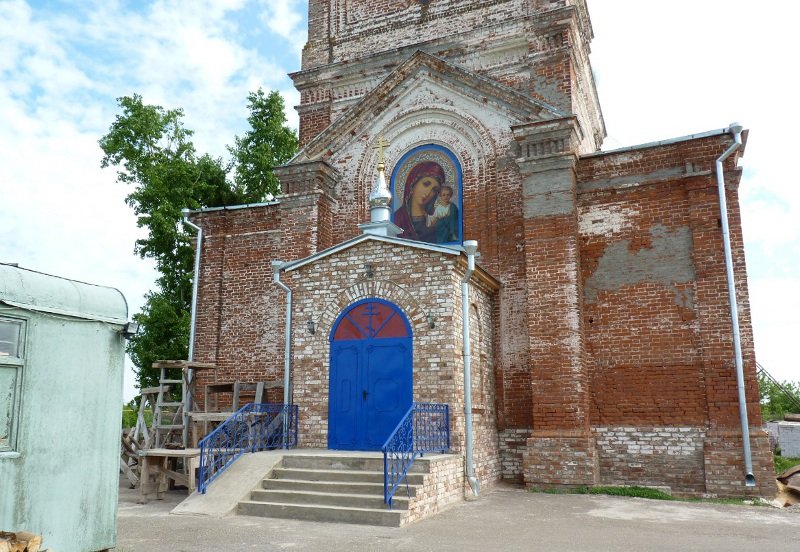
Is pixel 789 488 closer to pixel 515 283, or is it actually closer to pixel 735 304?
pixel 735 304

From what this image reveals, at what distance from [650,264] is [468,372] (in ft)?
12.2

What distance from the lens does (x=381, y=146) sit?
1381 cm

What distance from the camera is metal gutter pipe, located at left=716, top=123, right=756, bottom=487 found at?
1024 centimetres

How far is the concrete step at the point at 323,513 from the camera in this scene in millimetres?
8086

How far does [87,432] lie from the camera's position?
621 centimetres

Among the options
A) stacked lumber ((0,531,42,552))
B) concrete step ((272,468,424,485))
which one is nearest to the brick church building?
concrete step ((272,468,424,485))

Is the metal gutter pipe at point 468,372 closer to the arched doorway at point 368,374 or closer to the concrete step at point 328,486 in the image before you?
the arched doorway at point 368,374

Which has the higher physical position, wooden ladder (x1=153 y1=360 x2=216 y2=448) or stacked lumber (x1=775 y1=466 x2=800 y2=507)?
wooden ladder (x1=153 y1=360 x2=216 y2=448)

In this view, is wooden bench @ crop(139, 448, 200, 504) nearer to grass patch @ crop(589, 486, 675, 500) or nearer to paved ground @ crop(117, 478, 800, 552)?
paved ground @ crop(117, 478, 800, 552)

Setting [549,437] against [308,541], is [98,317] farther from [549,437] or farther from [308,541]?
[549,437]

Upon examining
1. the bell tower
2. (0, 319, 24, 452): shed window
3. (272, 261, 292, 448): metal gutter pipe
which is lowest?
(0, 319, 24, 452): shed window

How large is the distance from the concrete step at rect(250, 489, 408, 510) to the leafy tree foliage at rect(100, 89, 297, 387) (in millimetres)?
11496

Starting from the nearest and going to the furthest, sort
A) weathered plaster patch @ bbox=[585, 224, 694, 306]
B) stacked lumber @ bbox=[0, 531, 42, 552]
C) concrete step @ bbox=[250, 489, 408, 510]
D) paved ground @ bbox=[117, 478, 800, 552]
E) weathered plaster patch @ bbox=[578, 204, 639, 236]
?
stacked lumber @ bbox=[0, 531, 42, 552]
paved ground @ bbox=[117, 478, 800, 552]
concrete step @ bbox=[250, 489, 408, 510]
weathered plaster patch @ bbox=[585, 224, 694, 306]
weathered plaster patch @ bbox=[578, 204, 639, 236]

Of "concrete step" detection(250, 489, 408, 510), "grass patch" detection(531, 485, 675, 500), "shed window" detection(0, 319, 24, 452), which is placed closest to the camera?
"shed window" detection(0, 319, 24, 452)
